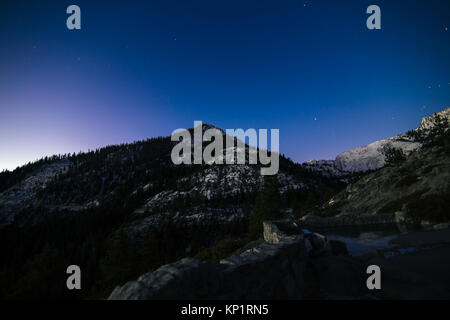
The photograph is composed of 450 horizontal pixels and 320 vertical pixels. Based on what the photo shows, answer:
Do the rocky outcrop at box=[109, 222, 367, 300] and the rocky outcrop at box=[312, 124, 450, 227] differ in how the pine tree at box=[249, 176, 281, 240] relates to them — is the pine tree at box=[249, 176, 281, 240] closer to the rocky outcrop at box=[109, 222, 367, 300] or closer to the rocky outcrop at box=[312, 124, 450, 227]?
the rocky outcrop at box=[312, 124, 450, 227]

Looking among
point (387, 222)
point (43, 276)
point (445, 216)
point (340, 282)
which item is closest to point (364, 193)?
point (387, 222)

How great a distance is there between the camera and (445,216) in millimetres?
20969

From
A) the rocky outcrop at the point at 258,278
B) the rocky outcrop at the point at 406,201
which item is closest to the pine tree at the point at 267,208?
the rocky outcrop at the point at 406,201

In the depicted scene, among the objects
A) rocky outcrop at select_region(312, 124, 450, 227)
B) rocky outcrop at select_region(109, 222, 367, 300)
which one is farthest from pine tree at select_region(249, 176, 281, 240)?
rocky outcrop at select_region(109, 222, 367, 300)

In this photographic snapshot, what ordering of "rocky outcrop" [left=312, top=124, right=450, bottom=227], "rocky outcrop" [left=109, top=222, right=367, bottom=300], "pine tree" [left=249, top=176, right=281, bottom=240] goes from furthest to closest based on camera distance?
"pine tree" [left=249, top=176, right=281, bottom=240] → "rocky outcrop" [left=312, top=124, right=450, bottom=227] → "rocky outcrop" [left=109, top=222, right=367, bottom=300]

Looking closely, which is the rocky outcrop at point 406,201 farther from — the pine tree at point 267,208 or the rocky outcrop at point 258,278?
the rocky outcrop at point 258,278

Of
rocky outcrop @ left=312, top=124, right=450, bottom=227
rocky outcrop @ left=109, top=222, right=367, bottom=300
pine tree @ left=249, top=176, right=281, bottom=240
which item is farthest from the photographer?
pine tree @ left=249, top=176, right=281, bottom=240

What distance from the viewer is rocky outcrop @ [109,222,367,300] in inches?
182

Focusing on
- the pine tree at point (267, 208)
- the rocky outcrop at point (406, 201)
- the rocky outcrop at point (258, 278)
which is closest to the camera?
the rocky outcrop at point (258, 278)

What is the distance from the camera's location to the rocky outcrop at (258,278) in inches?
182

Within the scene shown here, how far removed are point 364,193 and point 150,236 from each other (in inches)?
2188
